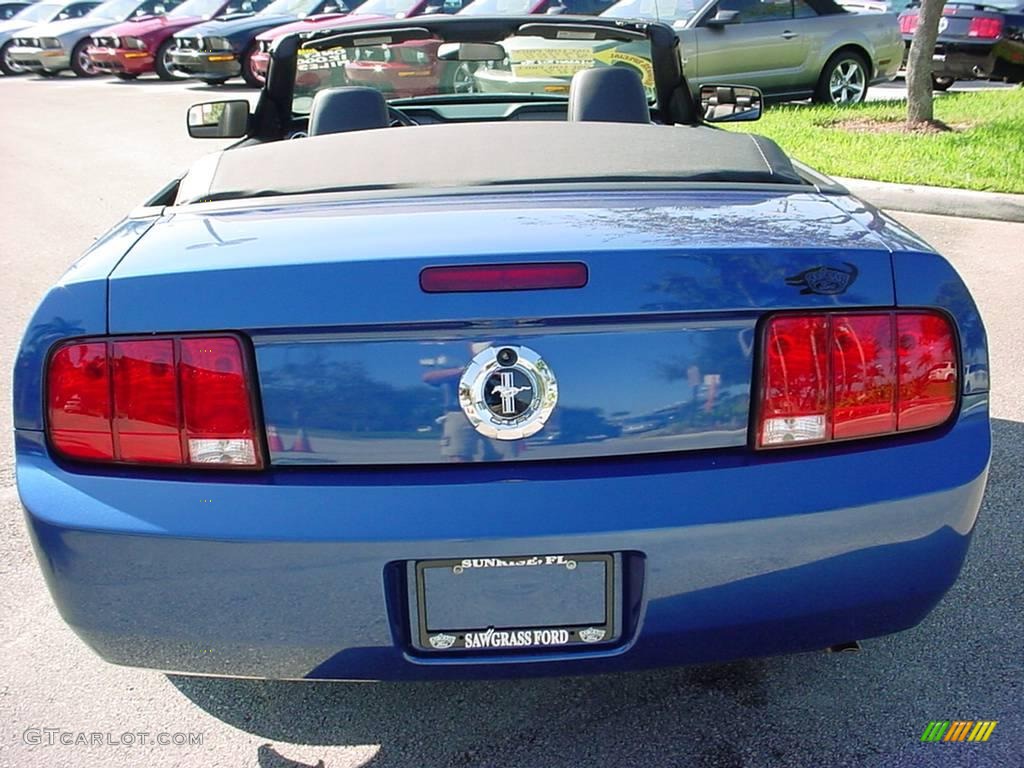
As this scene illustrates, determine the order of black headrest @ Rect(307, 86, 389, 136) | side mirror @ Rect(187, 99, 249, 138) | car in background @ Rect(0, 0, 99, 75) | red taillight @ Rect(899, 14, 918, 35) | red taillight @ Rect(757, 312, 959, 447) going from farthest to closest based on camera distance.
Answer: car in background @ Rect(0, 0, 99, 75) < red taillight @ Rect(899, 14, 918, 35) < side mirror @ Rect(187, 99, 249, 138) < black headrest @ Rect(307, 86, 389, 136) < red taillight @ Rect(757, 312, 959, 447)

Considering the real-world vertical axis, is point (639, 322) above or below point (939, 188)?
above

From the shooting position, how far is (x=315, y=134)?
360 cm

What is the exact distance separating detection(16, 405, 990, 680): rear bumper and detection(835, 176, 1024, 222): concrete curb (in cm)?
582

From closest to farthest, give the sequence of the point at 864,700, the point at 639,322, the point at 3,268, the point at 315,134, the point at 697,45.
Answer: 1. the point at 639,322
2. the point at 864,700
3. the point at 315,134
4. the point at 3,268
5. the point at 697,45

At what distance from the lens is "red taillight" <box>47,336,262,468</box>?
2.04 meters

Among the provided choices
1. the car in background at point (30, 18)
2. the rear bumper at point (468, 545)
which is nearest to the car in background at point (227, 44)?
the car in background at point (30, 18)

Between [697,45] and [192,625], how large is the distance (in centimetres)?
1118

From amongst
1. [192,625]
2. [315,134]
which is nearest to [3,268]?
[315,134]

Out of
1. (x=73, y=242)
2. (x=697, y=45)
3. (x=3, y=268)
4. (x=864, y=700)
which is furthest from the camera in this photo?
(x=697, y=45)

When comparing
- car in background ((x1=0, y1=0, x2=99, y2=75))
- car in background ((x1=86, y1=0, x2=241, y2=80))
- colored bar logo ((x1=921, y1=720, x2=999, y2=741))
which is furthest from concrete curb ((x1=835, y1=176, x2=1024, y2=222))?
car in background ((x1=0, y1=0, x2=99, y2=75))

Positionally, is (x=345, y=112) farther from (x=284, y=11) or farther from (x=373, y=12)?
(x=284, y=11)

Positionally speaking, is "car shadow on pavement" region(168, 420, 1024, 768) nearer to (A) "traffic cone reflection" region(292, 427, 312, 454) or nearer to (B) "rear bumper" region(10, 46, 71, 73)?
(A) "traffic cone reflection" region(292, 427, 312, 454)

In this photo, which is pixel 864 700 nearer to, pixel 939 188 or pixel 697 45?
pixel 939 188

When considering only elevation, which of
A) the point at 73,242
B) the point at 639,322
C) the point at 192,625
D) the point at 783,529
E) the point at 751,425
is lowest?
the point at 73,242
